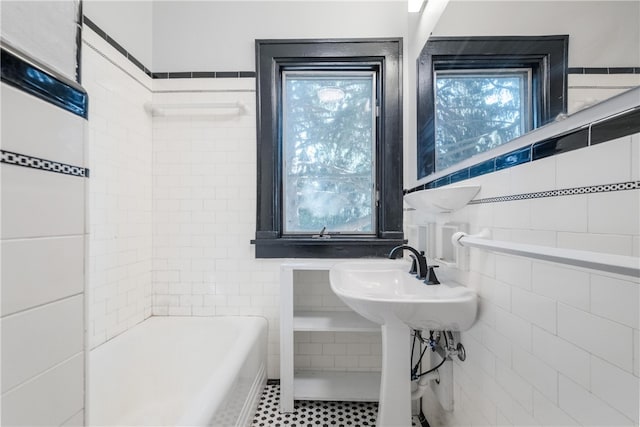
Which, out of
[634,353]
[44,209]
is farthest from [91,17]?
[634,353]

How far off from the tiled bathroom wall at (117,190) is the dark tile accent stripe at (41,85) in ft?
3.38

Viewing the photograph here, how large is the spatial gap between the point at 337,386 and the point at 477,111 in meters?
1.61

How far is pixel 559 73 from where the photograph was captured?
0.68 m

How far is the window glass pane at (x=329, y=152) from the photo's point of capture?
188 centimetres

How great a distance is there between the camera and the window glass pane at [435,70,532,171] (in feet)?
2.71

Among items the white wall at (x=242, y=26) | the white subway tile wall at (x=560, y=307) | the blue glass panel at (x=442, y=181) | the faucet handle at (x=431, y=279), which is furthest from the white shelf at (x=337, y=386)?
the white wall at (x=242, y=26)

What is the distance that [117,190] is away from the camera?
1541 mm

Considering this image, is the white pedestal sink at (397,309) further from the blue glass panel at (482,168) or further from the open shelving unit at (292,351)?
the blue glass panel at (482,168)

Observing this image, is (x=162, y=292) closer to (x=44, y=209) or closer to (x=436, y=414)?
(x=44, y=209)

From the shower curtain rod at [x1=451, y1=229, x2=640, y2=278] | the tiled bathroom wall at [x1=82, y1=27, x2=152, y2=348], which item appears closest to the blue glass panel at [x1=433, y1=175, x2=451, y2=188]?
the shower curtain rod at [x1=451, y1=229, x2=640, y2=278]

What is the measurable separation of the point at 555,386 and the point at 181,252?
6.26 feet

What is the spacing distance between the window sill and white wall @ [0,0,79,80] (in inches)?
54.0

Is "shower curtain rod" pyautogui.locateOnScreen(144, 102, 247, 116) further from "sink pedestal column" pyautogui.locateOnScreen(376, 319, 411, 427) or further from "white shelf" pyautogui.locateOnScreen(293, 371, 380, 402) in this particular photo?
"white shelf" pyautogui.locateOnScreen(293, 371, 380, 402)

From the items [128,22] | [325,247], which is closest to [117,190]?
[128,22]
